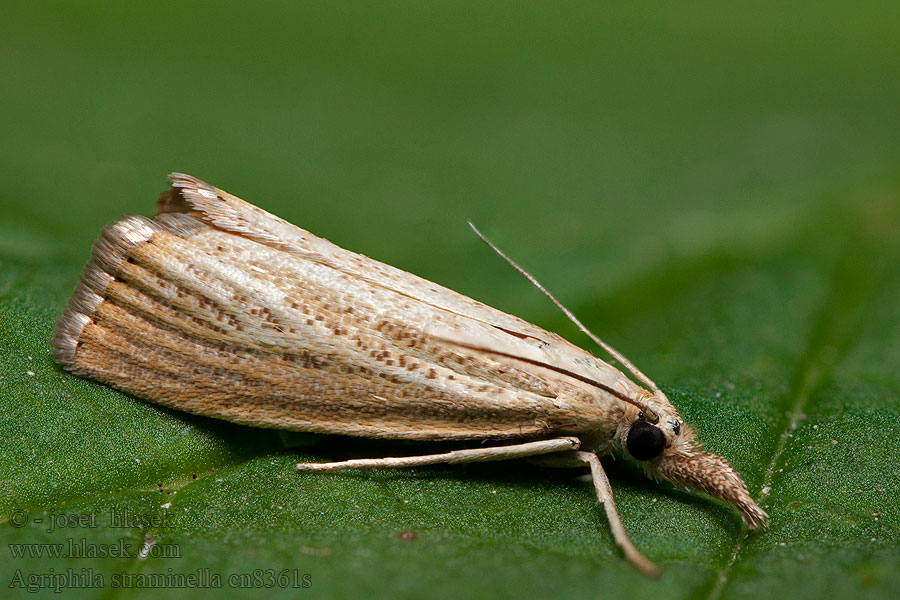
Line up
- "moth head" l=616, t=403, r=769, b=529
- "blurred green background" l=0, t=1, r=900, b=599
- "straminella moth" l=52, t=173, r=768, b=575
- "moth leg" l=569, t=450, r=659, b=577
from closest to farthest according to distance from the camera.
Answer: "moth leg" l=569, t=450, r=659, b=577, "blurred green background" l=0, t=1, r=900, b=599, "moth head" l=616, t=403, r=769, b=529, "straminella moth" l=52, t=173, r=768, b=575

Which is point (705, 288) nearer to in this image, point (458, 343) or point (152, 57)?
point (458, 343)

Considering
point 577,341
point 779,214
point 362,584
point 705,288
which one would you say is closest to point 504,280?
point 577,341

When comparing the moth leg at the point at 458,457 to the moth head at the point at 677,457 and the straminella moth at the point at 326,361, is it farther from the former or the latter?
the moth head at the point at 677,457

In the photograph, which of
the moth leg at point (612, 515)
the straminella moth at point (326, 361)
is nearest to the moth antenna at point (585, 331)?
the straminella moth at point (326, 361)

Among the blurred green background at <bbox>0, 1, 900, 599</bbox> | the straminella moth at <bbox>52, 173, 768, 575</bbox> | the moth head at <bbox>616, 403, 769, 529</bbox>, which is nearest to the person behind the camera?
the blurred green background at <bbox>0, 1, 900, 599</bbox>

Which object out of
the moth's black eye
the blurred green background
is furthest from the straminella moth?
the blurred green background

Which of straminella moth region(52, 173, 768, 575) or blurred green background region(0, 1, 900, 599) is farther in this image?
straminella moth region(52, 173, 768, 575)

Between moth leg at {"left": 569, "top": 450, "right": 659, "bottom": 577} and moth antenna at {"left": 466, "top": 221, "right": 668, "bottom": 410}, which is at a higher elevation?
moth antenna at {"left": 466, "top": 221, "right": 668, "bottom": 410}

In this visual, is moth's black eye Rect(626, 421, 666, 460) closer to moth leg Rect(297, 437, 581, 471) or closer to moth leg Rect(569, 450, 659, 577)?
moth leg Rect(569, 450, 659, 577)
